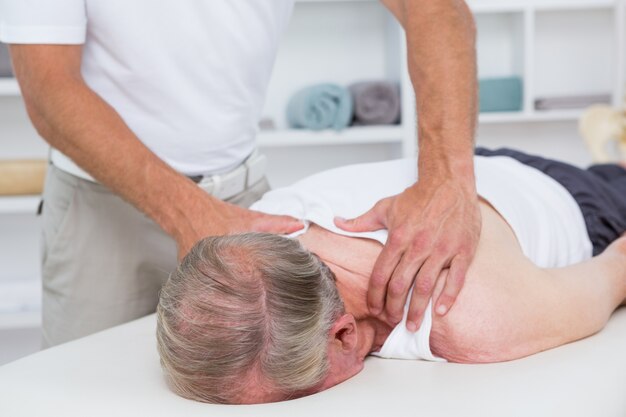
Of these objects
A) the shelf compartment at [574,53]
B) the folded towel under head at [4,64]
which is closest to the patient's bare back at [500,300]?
the folded towel under head at [4,64]

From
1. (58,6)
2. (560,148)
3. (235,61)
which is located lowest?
(560,148)

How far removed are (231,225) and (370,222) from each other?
0.24m

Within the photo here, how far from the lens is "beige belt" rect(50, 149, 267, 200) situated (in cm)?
185

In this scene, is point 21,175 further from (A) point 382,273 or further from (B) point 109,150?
(A) point 382,273

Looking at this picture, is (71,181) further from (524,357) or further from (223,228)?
(524,357)

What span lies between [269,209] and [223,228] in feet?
0.55

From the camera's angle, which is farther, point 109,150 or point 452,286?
point 109,150

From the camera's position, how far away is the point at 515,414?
113 cm

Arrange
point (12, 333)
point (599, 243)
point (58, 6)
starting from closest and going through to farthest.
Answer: point (58, 6) < point (599, 243) < point (12, 333)

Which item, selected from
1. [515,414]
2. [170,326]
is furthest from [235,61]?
[515,414]

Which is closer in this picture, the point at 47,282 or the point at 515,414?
the point at 515,414

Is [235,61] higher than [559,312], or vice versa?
[235,61]

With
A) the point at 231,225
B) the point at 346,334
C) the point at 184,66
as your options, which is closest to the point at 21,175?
the point at 184,66

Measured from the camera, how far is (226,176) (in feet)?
6.21
